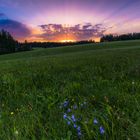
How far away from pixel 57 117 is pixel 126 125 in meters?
1.12

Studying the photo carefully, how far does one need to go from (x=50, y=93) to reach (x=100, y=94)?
1148mm

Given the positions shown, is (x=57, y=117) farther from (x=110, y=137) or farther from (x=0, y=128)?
(x=110, y=137)

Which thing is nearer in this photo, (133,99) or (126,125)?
(126,125)

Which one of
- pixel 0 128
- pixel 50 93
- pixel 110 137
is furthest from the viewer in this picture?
pixel 50 93

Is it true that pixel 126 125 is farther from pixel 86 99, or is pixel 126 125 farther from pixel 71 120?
pixel 86 99

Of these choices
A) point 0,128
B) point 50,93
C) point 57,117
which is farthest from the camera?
point 50,93

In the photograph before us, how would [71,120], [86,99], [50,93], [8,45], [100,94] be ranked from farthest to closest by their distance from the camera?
[8,45], [50,93], [100,94], [86,99], [71,120]

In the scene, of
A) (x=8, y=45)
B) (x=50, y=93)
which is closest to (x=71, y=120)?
(x=50, y=93)

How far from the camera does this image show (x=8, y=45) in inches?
4771

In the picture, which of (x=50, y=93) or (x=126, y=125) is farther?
(x=50, y=93)

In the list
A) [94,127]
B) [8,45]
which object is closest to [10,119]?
[94,127]

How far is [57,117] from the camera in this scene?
12.4 feet

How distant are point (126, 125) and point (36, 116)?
4.80ft

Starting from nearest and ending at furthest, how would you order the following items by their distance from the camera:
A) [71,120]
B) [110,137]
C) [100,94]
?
[110,137] → [71,120] → [100,94]
